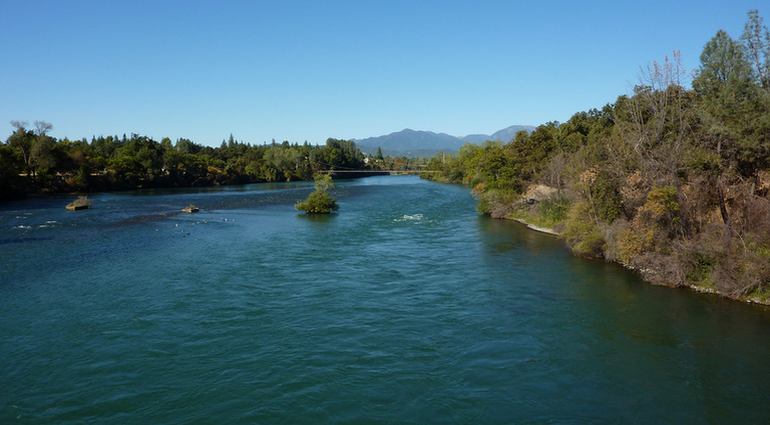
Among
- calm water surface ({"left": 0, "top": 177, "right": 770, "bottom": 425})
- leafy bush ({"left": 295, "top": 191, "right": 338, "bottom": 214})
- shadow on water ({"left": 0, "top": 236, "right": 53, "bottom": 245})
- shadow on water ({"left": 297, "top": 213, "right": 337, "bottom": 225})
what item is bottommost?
calm water surface ({"left": 0, "top": 177, "right": 770, "bottom": 425})

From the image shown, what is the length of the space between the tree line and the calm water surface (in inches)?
2270

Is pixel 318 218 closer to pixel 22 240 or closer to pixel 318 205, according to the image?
Answer: pixel 318 205

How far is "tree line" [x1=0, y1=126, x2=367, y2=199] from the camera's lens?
267 feet

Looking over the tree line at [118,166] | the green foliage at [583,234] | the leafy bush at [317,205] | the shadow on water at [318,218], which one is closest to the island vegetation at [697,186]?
the green foliage at [583,234]

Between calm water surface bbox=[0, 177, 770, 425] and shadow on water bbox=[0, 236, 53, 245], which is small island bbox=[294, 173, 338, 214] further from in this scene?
shadow on water bbox=[0, 236, 53, 245]

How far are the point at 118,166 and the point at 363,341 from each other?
306 feet

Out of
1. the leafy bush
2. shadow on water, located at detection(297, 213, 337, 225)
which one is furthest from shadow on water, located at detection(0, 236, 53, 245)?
the leafy bush

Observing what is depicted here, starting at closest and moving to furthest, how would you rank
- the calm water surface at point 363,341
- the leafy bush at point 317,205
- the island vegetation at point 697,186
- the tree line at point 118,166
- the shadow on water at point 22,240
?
the calm water surface at point 363,341 → the island vegetation at point 697,186 → the shadow on water at point 22,240 → the leafy bush at point 317,205 → the tree line at point 118,166

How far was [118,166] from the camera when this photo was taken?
96438 millimetres

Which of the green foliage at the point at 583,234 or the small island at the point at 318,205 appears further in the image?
the small island at the point at 318,205

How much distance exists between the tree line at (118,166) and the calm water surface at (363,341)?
57654mm

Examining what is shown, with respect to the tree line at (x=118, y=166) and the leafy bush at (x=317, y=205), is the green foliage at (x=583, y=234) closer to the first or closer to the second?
the leafy bush at (x=317, y=205)

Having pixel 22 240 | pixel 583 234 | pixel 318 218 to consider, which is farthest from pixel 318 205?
pixel 583 234

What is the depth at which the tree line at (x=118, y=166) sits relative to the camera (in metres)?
81.4
